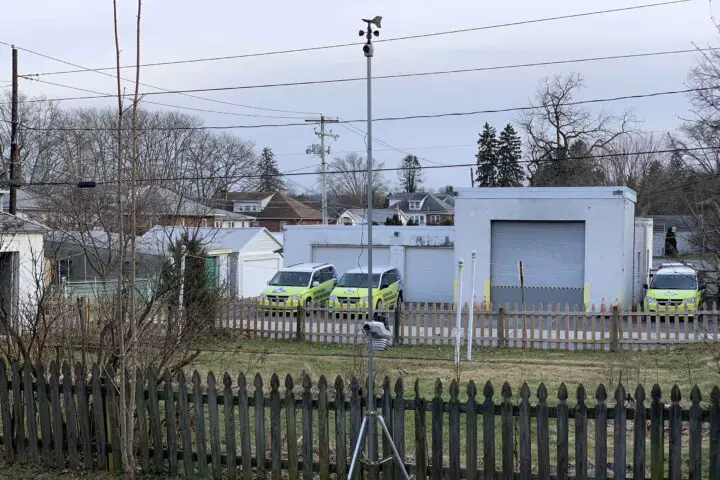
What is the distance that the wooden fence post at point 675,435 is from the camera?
5.98 meters

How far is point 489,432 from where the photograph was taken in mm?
6297

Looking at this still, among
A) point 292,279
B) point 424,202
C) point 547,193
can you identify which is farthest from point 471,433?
point 424,202

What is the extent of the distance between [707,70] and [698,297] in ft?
27.6

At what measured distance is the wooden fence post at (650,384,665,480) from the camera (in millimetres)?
6055

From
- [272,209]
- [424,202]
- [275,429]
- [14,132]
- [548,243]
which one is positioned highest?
[424,202]

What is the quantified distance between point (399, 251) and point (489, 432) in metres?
25.9

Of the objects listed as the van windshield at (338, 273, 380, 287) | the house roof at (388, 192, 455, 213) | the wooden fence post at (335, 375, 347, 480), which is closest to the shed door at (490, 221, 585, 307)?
the van windshield at (338, 273, 380, 287)

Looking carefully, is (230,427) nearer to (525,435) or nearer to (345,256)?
(525,435)

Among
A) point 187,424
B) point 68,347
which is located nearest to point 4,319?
point 68,347

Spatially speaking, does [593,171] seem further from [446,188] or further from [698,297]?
[446,188]

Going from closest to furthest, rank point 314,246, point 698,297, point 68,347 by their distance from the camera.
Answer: point 68,347 < point 698,297 < point 314,246

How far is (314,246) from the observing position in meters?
33.0

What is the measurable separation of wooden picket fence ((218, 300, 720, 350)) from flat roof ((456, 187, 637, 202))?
26.6 feet

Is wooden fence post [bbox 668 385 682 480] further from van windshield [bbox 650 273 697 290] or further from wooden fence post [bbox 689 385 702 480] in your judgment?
van windshield [bbox 650 273 697 290]
